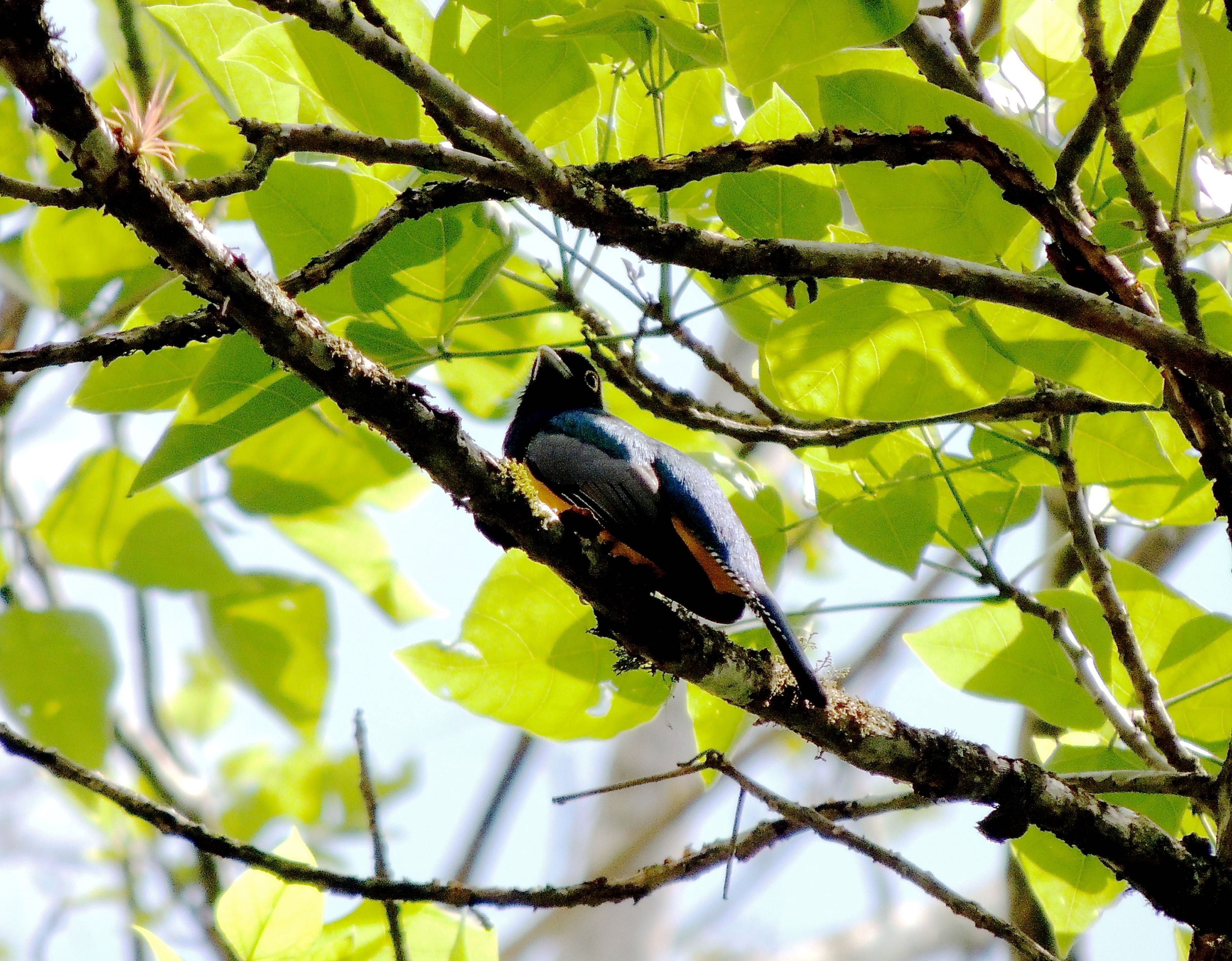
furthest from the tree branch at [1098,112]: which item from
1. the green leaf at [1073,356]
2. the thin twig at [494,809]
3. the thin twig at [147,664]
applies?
the thin twig at [494,809]

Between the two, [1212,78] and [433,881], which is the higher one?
[1212,78]

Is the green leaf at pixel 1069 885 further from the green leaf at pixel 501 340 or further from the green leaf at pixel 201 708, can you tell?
the green leaf at pixel 201 708

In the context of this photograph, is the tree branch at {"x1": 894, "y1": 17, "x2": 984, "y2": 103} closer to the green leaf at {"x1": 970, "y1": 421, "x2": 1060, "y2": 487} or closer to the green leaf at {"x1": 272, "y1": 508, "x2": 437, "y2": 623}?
the green leaf at {"x1": 970, "y1": 421, "x2": 1060, "y2": 487}

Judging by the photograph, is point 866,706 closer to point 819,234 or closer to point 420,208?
point 819,234

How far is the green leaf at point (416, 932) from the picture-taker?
7.51 ft

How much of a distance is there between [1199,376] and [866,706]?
2.92ft

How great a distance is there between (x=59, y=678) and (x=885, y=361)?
1657 mm

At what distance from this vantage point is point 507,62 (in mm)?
2068

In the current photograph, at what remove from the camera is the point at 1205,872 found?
217cm

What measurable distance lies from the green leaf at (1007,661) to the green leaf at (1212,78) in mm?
1229

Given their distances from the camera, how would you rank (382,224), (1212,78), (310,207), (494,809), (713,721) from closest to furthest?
(1212,78) < (382,224) < (310,207) < (713,721) < (494,809)

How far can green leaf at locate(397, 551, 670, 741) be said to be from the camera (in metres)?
2.47

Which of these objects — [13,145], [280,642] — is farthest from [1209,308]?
[13,145]

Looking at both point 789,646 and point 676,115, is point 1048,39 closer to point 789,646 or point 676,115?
point 676,115
